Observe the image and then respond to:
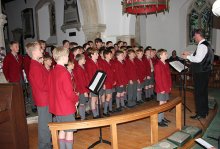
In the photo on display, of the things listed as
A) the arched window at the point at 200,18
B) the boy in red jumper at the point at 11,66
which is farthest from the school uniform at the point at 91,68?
the arched window at the point at 200,18

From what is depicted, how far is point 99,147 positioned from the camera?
3.98 meters

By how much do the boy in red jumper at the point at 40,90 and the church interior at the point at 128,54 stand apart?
7.1 inches

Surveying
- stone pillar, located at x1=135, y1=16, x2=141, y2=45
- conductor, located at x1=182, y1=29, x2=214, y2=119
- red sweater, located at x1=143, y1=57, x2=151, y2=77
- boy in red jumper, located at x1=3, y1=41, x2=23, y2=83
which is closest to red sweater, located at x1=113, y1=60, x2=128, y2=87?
red sweater, located at x1=143, y1=57, x2=151, y2=77

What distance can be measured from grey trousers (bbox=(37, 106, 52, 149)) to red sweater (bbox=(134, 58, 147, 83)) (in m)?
3.28

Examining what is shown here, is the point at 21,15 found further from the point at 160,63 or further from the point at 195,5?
the point at 160,63

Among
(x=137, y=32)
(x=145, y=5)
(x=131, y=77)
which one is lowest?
(x=131, y=77)

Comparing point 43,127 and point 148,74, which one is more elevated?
point 148,74

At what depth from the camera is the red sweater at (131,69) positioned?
20.0 ft

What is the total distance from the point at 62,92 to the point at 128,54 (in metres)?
3.38

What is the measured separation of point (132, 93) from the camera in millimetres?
6324

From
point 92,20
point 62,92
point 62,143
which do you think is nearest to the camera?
point 62,92

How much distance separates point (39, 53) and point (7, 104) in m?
0.86

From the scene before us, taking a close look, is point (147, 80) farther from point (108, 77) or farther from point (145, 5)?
point (145, 5)

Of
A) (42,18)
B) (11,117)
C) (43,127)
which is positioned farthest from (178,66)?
(42,18)
